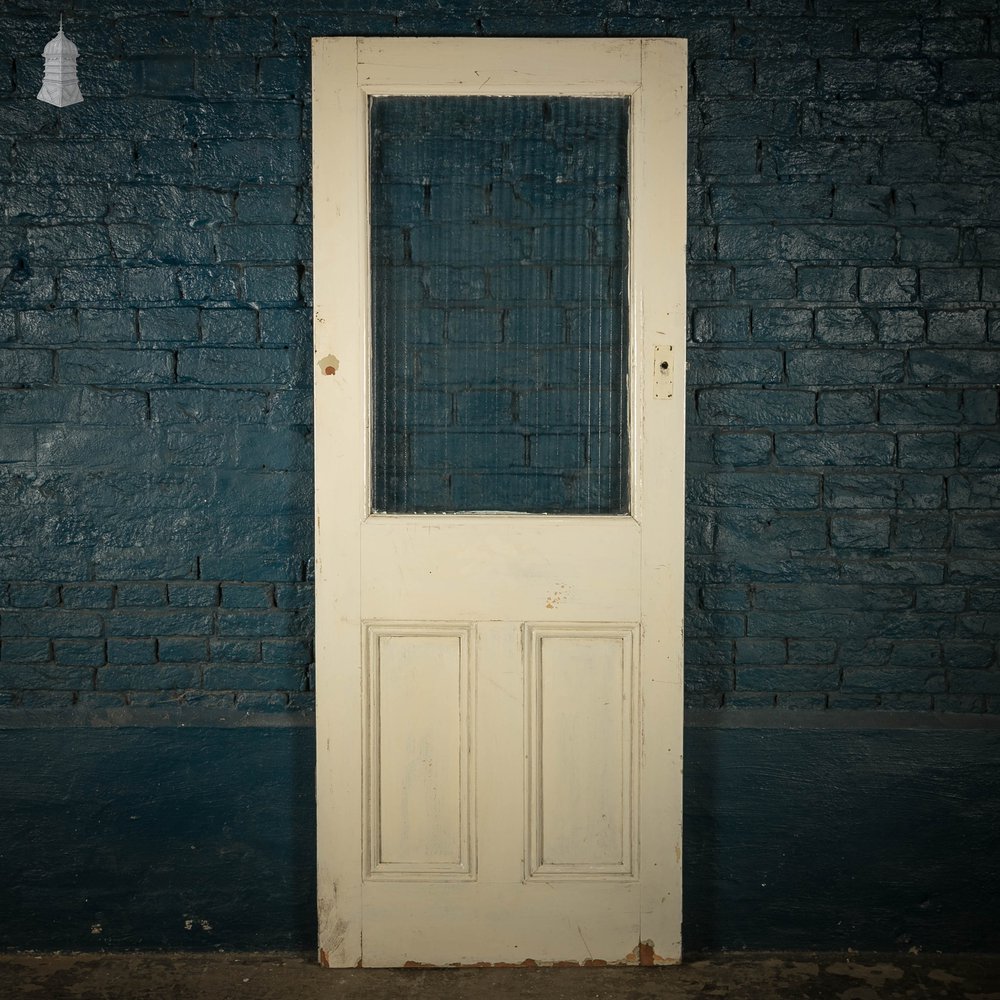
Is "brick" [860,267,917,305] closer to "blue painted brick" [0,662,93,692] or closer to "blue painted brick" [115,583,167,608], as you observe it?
"blue painted brick" [115,583,167,608]

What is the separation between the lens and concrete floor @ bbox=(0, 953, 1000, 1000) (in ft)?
7.88

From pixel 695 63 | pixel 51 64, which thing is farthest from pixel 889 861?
pixel 51 64

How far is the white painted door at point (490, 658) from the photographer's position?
244cm

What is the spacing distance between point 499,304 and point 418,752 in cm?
113

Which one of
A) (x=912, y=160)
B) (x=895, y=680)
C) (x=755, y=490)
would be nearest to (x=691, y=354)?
(x=755, y=490)

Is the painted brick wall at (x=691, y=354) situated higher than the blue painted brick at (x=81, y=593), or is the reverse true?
the painted brick wall at (x=691, y=354)

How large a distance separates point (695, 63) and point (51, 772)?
7.88 feet

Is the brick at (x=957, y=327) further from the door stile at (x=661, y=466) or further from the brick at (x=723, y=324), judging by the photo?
the door stile at (x=661, y=466)

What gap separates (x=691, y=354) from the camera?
2.52m

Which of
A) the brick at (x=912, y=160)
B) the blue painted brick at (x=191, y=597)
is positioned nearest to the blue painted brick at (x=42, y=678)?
the blue painted brick at (x=191, y=597)

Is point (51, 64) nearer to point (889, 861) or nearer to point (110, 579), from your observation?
point (110, 579)

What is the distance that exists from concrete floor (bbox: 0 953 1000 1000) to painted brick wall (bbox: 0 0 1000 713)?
0.64 meters

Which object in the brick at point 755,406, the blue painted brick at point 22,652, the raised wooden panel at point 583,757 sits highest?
the brick at point 755,406

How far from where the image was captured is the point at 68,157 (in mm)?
2514
